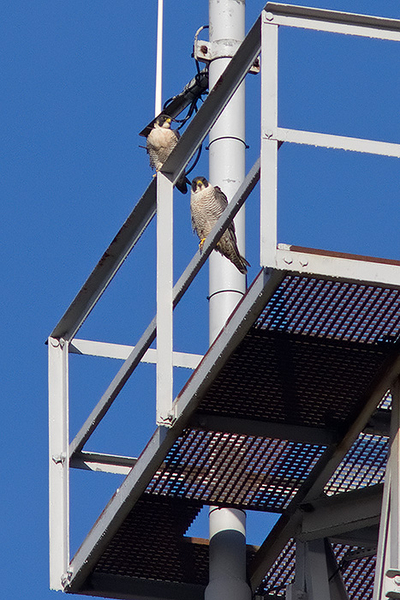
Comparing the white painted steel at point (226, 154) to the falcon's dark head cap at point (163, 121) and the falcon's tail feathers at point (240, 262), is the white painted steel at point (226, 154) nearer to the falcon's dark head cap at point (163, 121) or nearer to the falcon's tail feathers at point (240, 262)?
the falcon's tail feathers at point (240, 262)

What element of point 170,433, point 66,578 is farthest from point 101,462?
point 170,433

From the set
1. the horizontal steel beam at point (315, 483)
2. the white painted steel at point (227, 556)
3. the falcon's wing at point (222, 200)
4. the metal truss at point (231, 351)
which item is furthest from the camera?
the falcon's wing at point (222, 200)

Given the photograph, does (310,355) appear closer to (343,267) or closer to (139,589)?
(343,267)

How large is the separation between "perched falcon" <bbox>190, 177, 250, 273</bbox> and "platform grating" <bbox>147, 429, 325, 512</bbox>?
1.28m

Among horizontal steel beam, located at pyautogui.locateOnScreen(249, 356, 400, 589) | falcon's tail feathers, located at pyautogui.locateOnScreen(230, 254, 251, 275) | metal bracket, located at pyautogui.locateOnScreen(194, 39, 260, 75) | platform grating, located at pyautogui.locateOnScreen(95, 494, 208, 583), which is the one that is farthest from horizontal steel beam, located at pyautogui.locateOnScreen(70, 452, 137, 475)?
metal bracket, located at pyautogui.locateOnScreen(194, 39, 260, 75)

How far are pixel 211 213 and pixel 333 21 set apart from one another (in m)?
4.79

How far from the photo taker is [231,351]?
8547 mm

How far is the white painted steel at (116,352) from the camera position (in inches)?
443

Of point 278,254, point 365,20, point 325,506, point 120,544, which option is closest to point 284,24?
point 365,20

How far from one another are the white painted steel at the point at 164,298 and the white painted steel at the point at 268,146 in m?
1.40

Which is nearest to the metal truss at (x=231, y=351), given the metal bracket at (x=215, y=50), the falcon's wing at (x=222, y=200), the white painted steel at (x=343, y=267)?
the white painted steel at (x=343, y=267)

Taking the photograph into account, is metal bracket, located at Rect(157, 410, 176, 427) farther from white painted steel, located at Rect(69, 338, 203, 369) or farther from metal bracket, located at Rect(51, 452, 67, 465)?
white painted steel, located at Rect(69, 338, 203, 369)

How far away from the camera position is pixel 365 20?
28.2 ft

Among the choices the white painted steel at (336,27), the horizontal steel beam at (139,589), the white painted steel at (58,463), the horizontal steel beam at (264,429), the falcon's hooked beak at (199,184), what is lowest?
the horizontal steel beam at (139,589)
